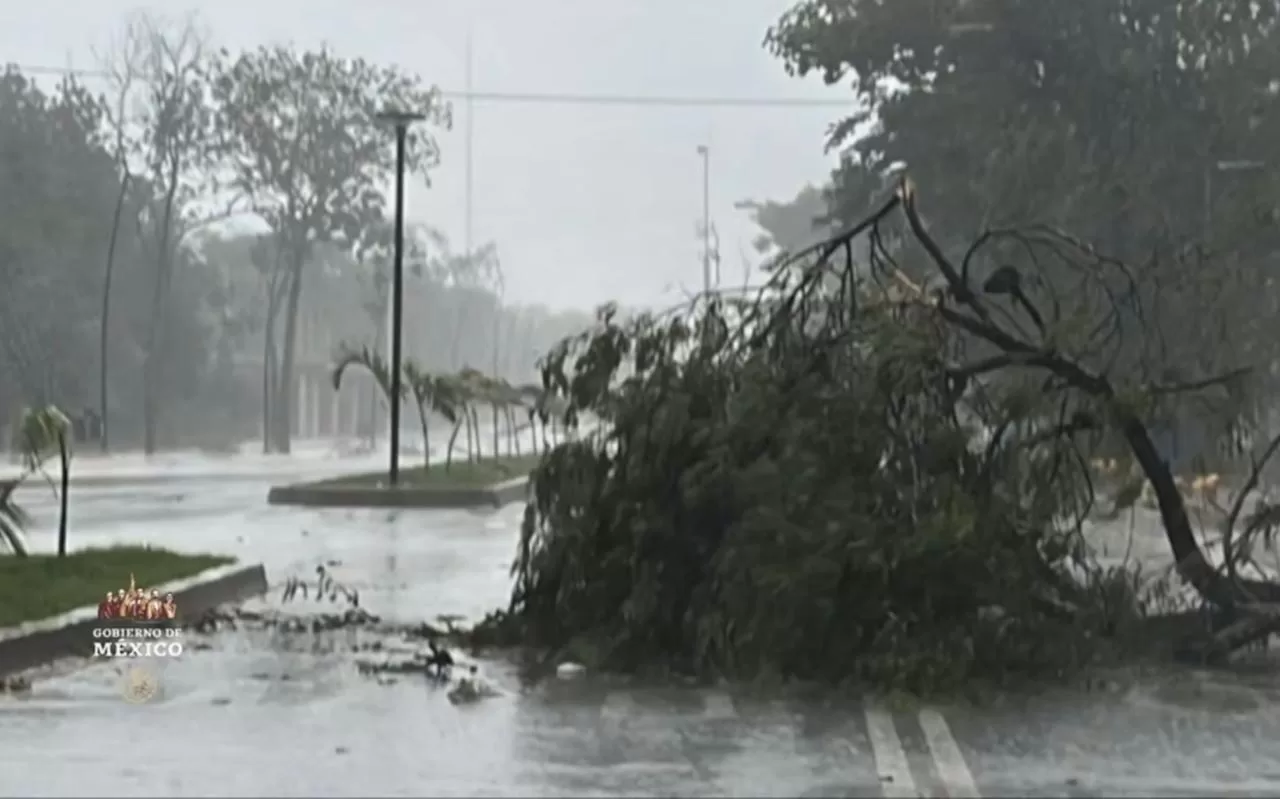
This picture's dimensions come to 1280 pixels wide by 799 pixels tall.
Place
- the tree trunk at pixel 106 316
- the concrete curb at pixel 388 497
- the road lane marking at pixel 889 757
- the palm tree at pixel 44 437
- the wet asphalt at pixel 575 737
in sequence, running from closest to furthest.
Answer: the road lane marking at pixel 889 757
the wet asphalt at pixel 575 737
the palm tree at pixel 44 437
the concrete curb at pixel 388 497
the tree trunk at pixel 106 316

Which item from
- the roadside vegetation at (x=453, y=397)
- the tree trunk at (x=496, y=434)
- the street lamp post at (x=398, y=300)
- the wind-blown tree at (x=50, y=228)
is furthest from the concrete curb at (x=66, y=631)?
the wind-blown tree at (x=50, y=228)

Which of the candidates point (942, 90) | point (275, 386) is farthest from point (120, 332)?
point (942, 90)

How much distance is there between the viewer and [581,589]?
11.2 m

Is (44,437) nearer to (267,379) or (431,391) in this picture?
(431,391)

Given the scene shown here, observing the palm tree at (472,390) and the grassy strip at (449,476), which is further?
the palm tree at (472,390)

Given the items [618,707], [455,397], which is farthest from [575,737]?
[455,397]

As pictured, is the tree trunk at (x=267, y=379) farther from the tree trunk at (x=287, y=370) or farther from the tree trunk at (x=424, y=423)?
the tree trunk at (x=424, y=423)

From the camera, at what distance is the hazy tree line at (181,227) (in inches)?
1714

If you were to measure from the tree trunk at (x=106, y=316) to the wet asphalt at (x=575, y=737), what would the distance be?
116 feet

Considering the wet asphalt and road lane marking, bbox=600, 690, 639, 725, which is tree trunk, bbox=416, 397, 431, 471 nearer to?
the wet asphalt

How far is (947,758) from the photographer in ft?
27.5

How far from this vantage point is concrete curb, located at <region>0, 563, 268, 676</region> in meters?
10.6

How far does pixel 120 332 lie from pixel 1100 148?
25.7 meters

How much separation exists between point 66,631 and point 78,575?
117 inches
